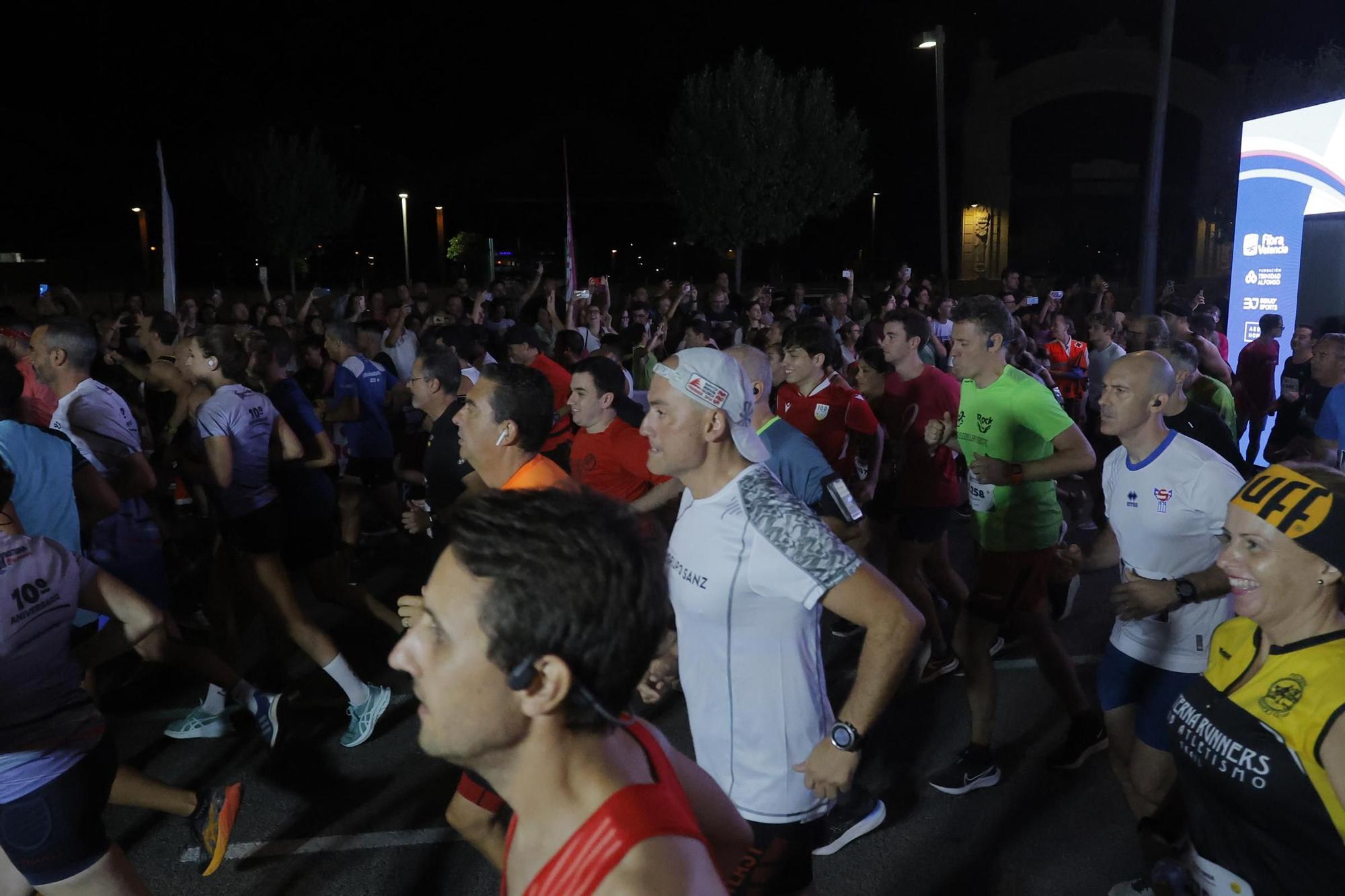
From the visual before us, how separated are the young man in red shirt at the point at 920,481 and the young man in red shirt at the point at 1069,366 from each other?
5.20 metres

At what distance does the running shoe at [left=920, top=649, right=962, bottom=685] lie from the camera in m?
5.76

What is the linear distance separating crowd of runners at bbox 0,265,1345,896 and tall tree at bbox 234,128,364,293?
26607 mm

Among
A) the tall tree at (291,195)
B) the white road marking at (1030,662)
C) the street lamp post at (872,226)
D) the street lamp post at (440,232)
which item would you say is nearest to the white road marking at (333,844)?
the white road marking at (1030,662)

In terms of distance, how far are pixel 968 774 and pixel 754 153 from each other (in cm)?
2483

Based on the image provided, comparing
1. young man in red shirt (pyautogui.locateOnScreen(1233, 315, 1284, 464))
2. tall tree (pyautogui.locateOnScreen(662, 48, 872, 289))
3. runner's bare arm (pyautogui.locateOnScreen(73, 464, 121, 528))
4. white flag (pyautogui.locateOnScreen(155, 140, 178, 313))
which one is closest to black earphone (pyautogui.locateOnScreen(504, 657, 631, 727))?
runner's bare arm (pyautogui.locateOnScreen(73, 464, 121, 528))

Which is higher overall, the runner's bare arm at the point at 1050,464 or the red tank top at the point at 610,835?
the red tank top at the point at 610,835

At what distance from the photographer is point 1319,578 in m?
2.27

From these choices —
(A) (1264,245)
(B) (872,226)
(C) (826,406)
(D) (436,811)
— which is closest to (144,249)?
(B) (872,226)

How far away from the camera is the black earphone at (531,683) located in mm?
1395

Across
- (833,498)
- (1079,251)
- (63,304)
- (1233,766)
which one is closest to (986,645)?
(833,498)

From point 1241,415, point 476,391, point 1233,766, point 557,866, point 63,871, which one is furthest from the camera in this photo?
point 1241,415

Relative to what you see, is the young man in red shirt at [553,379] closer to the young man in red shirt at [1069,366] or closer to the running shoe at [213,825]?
the running shoe at [213,825]

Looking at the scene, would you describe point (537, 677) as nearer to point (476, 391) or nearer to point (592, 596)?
point (592, 596)

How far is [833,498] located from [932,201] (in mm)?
45487
